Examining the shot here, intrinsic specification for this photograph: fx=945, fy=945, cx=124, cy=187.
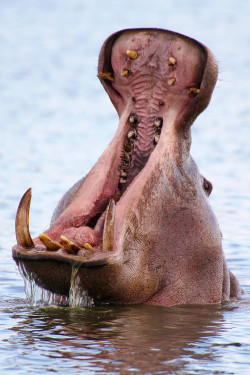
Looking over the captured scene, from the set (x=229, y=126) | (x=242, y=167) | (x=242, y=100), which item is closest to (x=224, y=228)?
(x=242, y=167)

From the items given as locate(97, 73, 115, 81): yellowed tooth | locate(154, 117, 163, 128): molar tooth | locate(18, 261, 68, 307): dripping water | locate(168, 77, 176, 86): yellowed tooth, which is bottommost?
locate(18, 261, 68, 307): dripping water

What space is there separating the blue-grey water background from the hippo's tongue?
672 mm

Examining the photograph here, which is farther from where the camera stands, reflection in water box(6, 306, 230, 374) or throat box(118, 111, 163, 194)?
throat box(118, 111, 163, 194)

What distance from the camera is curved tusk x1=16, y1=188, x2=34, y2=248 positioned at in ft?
20.0

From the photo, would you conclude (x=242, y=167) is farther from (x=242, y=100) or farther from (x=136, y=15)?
(x=136, y=15)

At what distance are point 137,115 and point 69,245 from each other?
1310mm

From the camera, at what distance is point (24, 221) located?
19.9ft

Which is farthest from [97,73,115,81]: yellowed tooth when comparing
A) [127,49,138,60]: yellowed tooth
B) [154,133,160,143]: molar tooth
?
[154,133,160,143]: molar tooth

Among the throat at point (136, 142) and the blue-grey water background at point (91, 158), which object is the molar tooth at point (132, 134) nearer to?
the throat at point (136, 142)

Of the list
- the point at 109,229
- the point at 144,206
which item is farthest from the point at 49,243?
the point at 144,206

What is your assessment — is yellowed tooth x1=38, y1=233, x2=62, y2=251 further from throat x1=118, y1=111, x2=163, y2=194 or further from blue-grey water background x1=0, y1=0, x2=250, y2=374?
throat x1=118, y1=111, x2=163, y2=194

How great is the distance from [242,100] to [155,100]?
1303cm

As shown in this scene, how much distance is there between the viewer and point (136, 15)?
30516 millimetres

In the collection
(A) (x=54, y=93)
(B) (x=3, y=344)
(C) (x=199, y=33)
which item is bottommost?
(B) (x=3, y=344)
